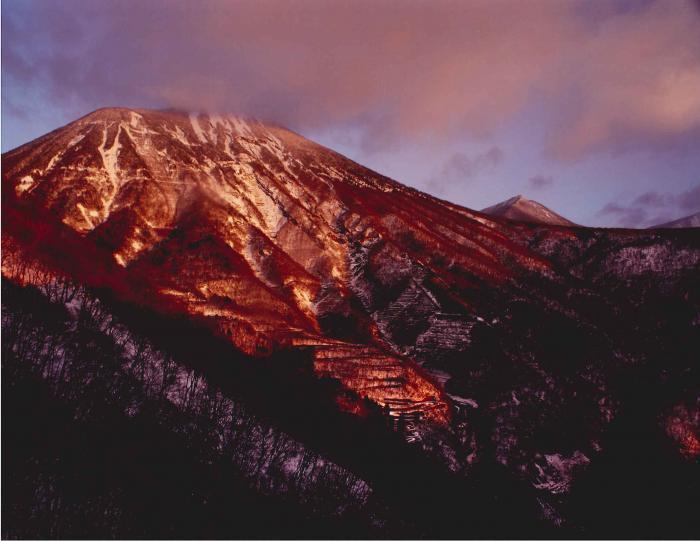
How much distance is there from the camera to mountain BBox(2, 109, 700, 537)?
26516 mm

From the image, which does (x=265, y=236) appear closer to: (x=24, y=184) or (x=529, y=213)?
(x=24, y=184)

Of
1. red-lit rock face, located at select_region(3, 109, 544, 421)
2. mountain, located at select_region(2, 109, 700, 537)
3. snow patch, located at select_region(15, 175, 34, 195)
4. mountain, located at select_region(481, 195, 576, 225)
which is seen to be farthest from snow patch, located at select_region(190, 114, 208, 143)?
mountain, located at select_region(481, 195, 576, 225)

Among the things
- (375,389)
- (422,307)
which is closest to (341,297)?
(422,307)

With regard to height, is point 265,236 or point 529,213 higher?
point 529,213

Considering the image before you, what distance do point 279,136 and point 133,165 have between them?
3784cm

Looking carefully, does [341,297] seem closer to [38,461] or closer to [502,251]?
[502,251]

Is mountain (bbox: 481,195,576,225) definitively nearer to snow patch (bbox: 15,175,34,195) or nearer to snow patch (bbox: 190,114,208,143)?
snow patch (bbox: 190,114,208,143)

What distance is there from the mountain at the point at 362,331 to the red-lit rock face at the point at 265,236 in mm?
324

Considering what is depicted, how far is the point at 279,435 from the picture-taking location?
26.1 meters

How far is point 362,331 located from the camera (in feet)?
148

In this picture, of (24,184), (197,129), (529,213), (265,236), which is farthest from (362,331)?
(529,213)

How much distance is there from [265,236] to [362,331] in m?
23.3

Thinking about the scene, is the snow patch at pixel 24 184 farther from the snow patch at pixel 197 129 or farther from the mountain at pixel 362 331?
the snow patch at pixel 197 129

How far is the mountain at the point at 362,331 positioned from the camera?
26.5 metres
